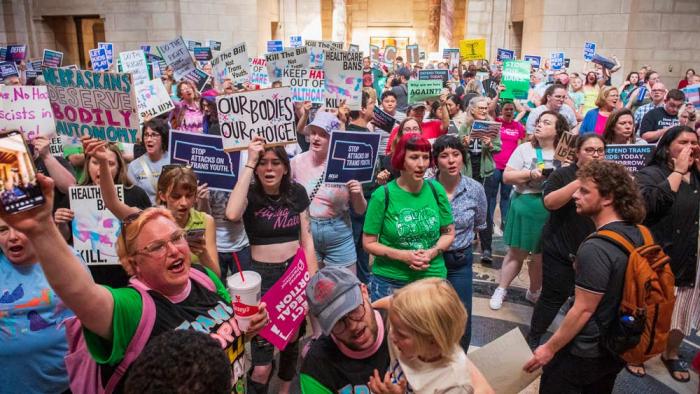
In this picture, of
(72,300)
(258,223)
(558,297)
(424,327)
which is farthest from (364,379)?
(558,297)

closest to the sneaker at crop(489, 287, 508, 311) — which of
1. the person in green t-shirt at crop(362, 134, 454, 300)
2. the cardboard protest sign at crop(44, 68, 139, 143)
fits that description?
the person in green t-shirt at crop(362, 134, 454, 300)

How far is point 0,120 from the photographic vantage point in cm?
464

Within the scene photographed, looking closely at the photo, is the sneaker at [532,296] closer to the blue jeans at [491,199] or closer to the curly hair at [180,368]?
the blue jeans at [491,199]

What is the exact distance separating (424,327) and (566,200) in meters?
2.60

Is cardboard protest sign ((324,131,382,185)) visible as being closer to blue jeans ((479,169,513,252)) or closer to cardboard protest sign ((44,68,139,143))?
cardboard protest sign ((44,68,139,143))

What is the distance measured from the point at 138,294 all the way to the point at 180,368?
0.76 metres

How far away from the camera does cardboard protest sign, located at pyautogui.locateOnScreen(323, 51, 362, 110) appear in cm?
703

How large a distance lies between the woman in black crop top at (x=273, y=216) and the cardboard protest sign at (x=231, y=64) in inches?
241

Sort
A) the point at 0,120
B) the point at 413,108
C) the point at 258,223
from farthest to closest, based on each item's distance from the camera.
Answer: the point at 413,108, the point at 0,120, the point at 258,223

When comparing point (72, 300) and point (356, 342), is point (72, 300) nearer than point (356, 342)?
Yes

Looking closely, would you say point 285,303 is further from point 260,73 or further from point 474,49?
point 474,49

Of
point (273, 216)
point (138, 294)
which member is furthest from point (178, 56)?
point (138, 294)

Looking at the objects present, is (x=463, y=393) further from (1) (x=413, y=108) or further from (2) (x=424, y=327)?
(1) (x=413, y=108)

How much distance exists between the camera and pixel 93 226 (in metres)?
3.56
